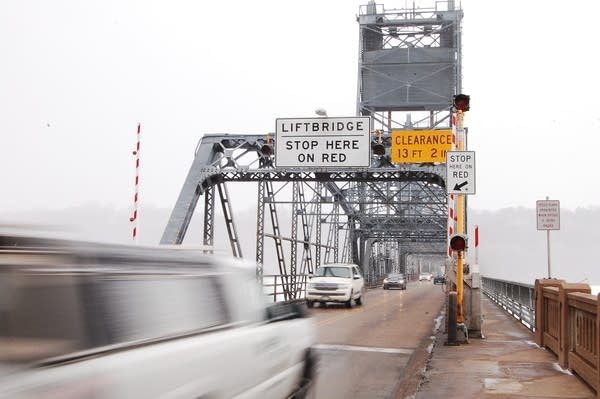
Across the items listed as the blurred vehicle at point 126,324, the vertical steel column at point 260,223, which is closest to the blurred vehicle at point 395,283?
the vertical steel column at point 260,223

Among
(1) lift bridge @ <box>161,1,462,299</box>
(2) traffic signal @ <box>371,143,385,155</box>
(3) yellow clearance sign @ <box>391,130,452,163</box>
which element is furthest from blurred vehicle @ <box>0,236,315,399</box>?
(2) traffic signal @ <box>371,143,385,155</box>

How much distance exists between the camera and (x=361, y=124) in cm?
2225

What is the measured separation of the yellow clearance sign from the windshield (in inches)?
293

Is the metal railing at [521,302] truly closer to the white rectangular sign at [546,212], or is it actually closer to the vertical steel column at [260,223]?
the white rectangular sign at [546,212]

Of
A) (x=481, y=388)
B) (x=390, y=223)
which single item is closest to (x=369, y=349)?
(x=481, y=388)

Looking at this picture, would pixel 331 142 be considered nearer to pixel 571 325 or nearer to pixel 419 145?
pixel 419 145

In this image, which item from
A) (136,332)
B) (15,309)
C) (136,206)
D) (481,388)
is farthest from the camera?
(136,206)

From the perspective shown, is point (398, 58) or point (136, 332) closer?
point (136, 332)

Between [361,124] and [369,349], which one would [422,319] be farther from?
[369,349]

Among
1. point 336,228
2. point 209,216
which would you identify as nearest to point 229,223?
point 209,216

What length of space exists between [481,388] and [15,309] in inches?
279

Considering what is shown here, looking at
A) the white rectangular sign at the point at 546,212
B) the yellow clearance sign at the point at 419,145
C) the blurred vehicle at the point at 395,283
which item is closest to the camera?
the white rectangular sign at the point at 546,212

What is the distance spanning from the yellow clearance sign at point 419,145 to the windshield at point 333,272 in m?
7.44

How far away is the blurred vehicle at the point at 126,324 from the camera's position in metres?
3.08
